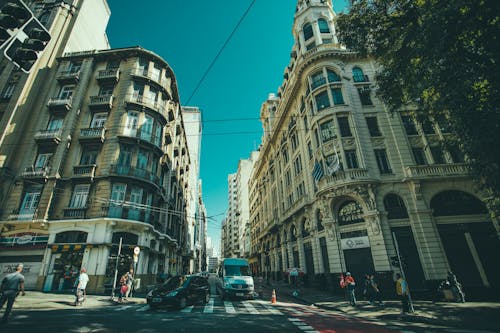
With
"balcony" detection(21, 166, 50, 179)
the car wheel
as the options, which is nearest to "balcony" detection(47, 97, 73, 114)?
"balcony" detection(21, 166, 50, 179)

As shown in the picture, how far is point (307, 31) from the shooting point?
2791cm

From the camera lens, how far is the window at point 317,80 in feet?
78.2

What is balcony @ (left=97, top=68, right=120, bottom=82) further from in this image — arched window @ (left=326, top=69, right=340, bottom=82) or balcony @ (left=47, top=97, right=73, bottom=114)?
arched window @ (left=326, top=69, right=340, bottom=82)

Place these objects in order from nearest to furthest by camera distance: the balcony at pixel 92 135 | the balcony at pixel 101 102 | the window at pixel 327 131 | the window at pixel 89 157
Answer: the balcony at pixel 92 135, the window at pixel 89 157, the window at pixel 327 131, the balcony at pixel 101 102

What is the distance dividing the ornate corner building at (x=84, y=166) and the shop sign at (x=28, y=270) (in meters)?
0.08

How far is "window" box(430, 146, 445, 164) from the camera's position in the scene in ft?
64.5

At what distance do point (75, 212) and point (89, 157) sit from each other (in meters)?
5.20

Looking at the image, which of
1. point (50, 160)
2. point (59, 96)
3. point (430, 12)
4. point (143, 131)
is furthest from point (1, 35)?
point (59, 96)

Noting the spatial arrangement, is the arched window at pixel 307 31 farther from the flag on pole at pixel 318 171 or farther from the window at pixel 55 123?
the window at pixel 55 123

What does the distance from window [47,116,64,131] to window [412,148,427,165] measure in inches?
1293

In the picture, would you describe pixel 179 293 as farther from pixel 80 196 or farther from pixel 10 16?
pixel 80 196

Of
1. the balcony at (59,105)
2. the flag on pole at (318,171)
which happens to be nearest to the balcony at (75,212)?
the balcony at (59,105)

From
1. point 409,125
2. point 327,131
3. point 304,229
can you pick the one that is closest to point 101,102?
point 327,131

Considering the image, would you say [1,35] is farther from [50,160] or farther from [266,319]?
[50,160]
